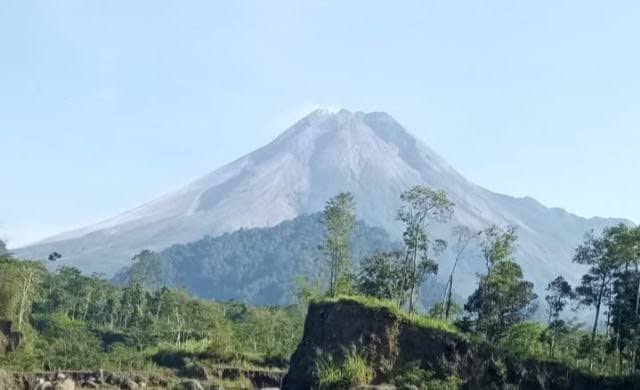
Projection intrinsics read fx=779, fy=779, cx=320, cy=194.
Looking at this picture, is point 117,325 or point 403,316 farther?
point 117,325

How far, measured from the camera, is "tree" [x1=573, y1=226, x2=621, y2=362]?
31.4 metres

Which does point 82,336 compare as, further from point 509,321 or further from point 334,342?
point 334,342

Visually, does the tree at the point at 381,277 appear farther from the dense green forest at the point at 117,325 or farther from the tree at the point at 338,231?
the dense green forest at the point at 117,325

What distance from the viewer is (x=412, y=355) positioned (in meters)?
20.5

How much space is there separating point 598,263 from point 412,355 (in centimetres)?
1563

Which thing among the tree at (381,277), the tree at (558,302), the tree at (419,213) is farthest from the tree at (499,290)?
the tree at (381,277)

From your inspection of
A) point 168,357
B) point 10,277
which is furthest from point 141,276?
point 168,357

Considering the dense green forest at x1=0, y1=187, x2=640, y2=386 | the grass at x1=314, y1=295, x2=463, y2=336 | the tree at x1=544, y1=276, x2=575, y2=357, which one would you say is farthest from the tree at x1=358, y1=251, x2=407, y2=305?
the grass at x1=314, y1=295, x2=463, y2=336

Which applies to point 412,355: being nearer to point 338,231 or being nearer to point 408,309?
point 408,309

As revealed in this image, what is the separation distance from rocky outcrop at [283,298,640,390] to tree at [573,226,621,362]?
12.6 meters

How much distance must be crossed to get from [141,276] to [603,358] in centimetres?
6643

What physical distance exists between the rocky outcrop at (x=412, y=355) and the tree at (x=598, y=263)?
41.5 feet

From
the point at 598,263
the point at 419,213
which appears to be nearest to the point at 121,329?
the point at 419,213

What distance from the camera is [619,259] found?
3091 centimetres
